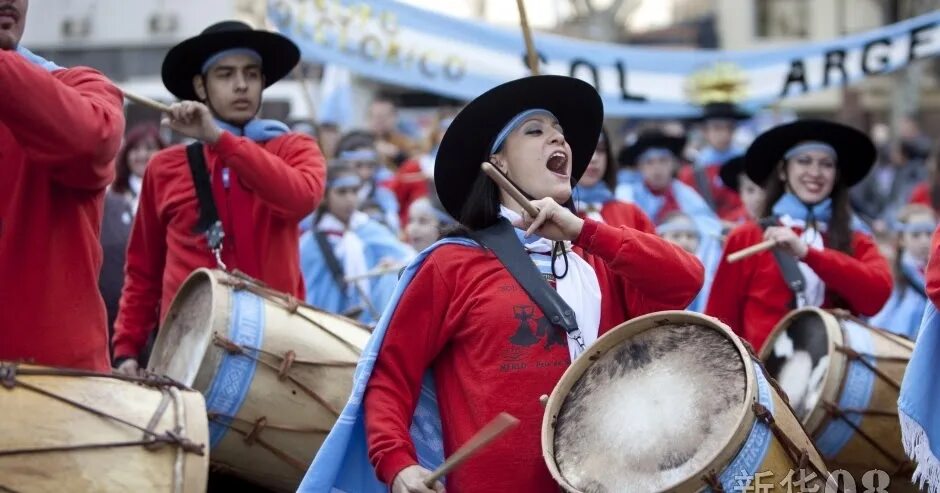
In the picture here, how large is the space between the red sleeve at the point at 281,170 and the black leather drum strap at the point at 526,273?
5.63ft

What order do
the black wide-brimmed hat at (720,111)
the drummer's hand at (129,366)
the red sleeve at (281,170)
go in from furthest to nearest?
1. the black wide-brimmed hat at (720,111)
2. the drummer's hand at (129,366)
3. the red sleeve at (281,170)

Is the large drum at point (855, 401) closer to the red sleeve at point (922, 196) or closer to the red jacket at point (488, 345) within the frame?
the red jacket at point (488, 345)

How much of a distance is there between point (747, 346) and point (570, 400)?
0.49 m

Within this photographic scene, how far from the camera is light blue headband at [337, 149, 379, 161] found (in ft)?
42.1

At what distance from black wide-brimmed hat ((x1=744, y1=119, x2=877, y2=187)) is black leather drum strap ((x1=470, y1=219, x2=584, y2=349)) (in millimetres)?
3246

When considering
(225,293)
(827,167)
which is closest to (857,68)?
(827,167)

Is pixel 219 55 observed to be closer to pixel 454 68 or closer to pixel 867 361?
pixel 867 361

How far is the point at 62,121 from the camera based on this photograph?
3.98m

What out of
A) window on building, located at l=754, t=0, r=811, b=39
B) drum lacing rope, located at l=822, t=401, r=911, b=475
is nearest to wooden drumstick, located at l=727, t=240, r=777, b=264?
drum lacing rope, located at l=822, t=401, r=911, b=475

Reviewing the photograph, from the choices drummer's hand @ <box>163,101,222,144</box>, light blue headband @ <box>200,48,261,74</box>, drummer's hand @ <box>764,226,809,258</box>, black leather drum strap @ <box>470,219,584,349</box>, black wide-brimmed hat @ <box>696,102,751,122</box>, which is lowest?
drummer's hand @ <box>764,226,809,258</box>

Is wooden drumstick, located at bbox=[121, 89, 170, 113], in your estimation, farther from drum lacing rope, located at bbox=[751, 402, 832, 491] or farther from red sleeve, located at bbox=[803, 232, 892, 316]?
red sleeve, located at bbox=[803, 232, 892, 316]

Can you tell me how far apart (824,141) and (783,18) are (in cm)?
3277

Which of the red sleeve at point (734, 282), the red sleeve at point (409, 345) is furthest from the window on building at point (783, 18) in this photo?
the red sleeve at point (409, 345)

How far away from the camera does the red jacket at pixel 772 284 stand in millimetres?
7074
